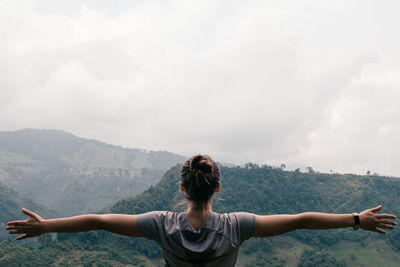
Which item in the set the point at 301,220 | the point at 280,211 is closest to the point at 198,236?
the point at 301,220

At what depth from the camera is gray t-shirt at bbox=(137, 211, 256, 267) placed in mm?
3250

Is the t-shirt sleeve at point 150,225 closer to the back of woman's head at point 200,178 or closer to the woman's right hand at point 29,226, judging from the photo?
the back of woman's head at point 200,178

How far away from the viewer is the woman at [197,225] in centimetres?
328

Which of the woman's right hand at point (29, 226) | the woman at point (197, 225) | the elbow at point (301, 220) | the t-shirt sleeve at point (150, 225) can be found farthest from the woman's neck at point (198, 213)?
the woman's right hand at point (29, 226)

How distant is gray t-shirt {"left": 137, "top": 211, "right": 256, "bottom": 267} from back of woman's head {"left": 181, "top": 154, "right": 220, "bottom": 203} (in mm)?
185

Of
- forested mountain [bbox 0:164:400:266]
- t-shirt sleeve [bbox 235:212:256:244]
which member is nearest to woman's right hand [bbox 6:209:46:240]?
t-shirt sleeve [bbox 235:212:256:244]

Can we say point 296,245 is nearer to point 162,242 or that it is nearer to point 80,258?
point 80,258

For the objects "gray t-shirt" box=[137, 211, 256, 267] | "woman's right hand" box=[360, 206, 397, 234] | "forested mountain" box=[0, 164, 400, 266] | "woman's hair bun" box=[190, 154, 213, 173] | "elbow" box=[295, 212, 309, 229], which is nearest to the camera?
"gray t-shirt" box=[137, 211, 256, 267]

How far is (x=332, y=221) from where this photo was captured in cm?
353

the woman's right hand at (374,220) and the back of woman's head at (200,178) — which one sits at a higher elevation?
the back of woman's head at (200,178)

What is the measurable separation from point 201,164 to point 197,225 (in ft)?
1.64

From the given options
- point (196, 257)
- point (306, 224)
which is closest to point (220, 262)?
point (196, 257)

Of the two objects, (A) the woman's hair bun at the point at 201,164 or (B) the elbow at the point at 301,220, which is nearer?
(A) the woman's hair bun at the point at 201,164

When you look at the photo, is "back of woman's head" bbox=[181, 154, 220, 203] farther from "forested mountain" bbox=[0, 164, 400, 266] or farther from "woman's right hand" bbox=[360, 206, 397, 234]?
"forested mountain" bbox=[0, 164, 400, 266]
